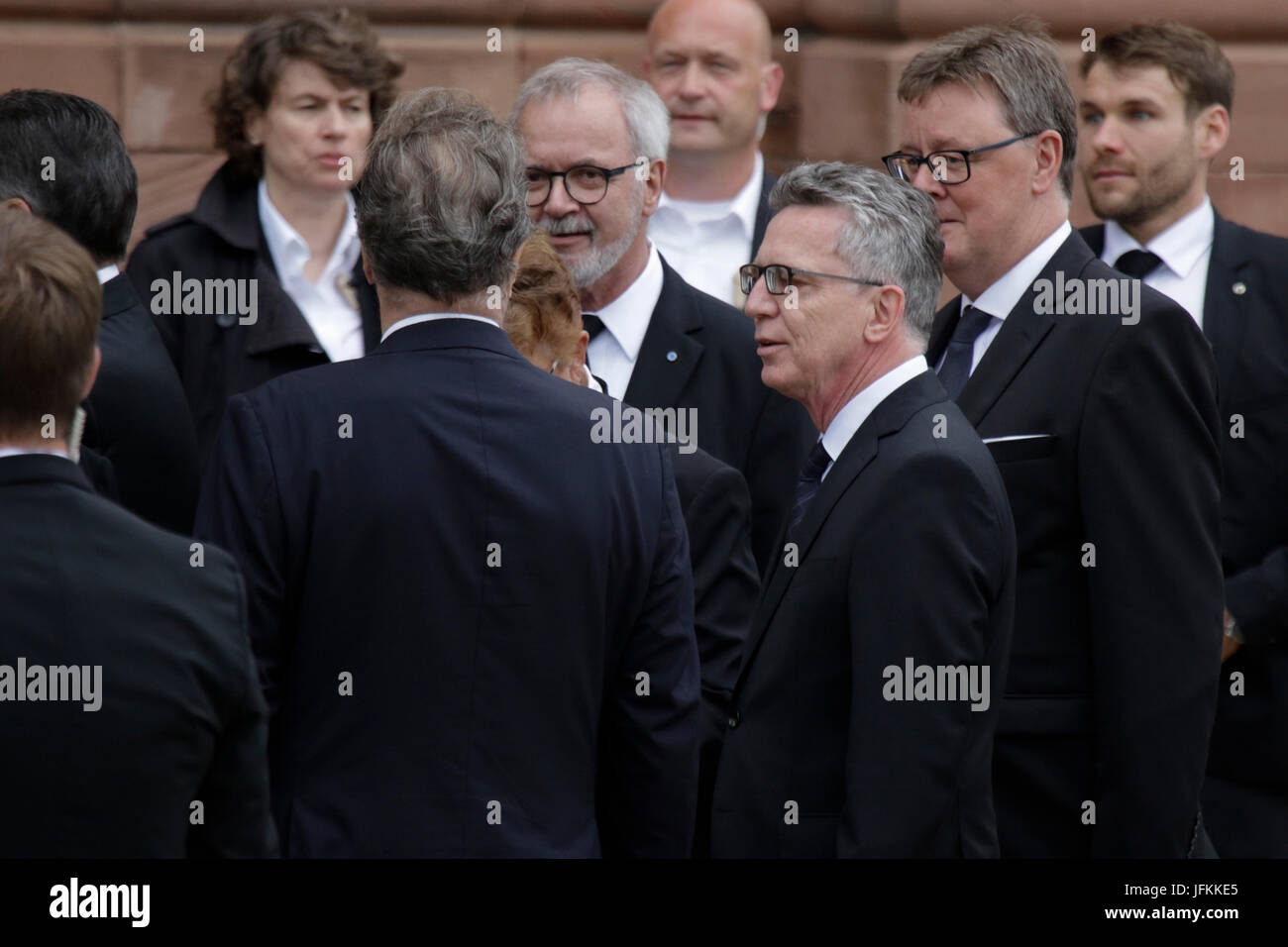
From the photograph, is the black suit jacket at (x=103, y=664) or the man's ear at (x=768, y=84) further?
the man's ear at (x=768, y=84)

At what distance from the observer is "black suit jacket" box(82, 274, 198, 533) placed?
3387mm

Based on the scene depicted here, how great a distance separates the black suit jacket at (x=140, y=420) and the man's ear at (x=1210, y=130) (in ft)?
9.18

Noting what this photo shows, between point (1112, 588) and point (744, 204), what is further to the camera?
point (744, 204)

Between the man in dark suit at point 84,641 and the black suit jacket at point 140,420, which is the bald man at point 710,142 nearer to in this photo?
the black suit jacket at point 140,420

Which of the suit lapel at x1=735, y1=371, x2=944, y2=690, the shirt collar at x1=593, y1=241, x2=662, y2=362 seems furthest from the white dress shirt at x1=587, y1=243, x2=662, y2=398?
the suit lapel at x1=735, y1=371, x2=944, y2=690

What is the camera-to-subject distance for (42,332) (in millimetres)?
2223

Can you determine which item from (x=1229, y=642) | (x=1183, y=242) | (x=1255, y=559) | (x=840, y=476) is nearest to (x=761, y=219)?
(x=1183, y=242)

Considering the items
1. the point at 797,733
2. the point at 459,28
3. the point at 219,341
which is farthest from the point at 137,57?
the point at 797,733

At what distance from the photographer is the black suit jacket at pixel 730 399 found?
4.11 meters

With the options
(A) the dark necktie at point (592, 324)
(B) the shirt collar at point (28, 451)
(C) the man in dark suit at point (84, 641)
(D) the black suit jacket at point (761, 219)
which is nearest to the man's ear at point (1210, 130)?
(D) the black suit jacket at point (761, 219)

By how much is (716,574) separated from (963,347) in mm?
679

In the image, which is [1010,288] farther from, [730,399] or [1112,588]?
[730,399]

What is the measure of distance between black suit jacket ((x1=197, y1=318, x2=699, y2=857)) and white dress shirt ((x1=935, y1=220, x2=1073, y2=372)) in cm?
110

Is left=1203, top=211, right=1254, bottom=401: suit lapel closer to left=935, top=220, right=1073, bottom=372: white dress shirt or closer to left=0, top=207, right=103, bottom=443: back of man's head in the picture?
left=935, top=220, right=1073, bottom=372: white dress shirt
